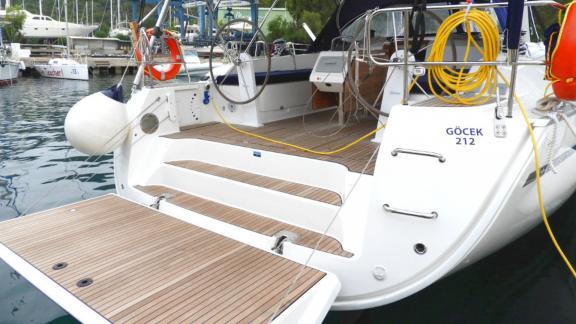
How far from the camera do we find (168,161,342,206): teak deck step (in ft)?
10.2

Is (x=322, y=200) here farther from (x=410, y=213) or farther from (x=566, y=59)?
(x=566, y=59)

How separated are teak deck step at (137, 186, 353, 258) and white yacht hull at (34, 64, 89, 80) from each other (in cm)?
2327

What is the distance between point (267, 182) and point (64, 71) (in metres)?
25.2

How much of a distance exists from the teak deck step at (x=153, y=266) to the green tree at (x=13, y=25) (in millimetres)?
40875

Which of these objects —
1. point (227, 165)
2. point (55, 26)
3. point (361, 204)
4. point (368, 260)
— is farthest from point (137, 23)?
point (55, 26)

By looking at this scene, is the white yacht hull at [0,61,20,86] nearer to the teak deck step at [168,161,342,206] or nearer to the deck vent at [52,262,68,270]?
the teak deck step at [168,161,342,206]

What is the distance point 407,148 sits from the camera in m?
2.38

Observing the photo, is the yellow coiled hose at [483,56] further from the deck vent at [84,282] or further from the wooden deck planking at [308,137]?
the deck vent at [84,282]

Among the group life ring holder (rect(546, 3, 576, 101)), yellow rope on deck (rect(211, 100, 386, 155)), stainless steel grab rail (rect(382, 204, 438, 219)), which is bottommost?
stainless steel grab rail (rect(382, 204, 438, 219))

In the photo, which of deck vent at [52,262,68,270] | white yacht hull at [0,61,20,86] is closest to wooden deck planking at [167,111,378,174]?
deck vent at [52,262,68,270]

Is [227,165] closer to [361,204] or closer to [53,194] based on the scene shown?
[361,204]

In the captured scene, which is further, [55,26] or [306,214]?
[55,26]

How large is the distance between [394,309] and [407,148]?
4.33 feet

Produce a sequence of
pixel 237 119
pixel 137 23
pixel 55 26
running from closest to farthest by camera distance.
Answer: pixel 137 23 < pixel 237 119 < pixel 55 26
